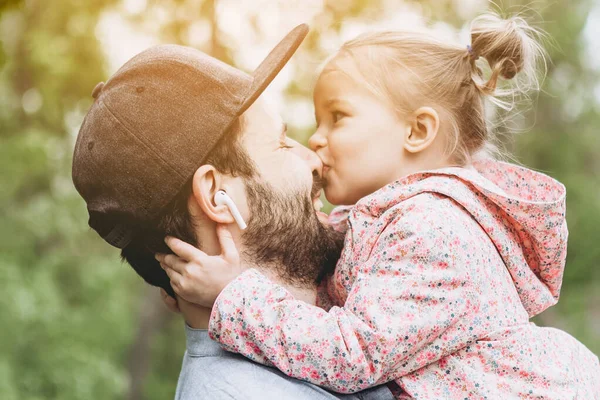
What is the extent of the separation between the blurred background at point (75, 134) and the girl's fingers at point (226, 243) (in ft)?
10.2

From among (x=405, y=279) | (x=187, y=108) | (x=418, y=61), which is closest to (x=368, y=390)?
(x=405, y=279)

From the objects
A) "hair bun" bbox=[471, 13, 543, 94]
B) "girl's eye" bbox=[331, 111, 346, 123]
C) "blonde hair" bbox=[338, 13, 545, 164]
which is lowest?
"girl's eye" bbox=[331, 111, 346, 123]

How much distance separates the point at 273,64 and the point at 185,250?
0.60 m

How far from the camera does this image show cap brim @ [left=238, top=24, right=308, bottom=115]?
1980 mm

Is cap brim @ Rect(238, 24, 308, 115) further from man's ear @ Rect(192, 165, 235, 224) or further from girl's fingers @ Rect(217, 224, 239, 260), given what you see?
girl's fingers @ Rect(217, 224, 239, 260)

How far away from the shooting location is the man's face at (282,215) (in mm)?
2039

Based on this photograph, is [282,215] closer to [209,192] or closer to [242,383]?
[209,192]

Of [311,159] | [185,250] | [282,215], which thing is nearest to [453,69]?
[311,159]

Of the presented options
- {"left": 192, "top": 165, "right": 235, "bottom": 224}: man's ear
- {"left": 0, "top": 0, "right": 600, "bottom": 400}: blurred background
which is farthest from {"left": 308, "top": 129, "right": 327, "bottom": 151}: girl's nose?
{"left": 0, "top": 0, "right": 600, "bottom": 400}: blurred background

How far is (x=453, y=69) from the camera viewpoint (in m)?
2.31

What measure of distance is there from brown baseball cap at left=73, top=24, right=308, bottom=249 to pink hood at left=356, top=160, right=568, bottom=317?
484mm

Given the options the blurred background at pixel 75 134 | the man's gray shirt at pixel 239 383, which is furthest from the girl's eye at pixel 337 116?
the blurred background at pixel 75 134

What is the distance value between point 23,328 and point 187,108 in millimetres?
5891

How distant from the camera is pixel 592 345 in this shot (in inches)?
364
